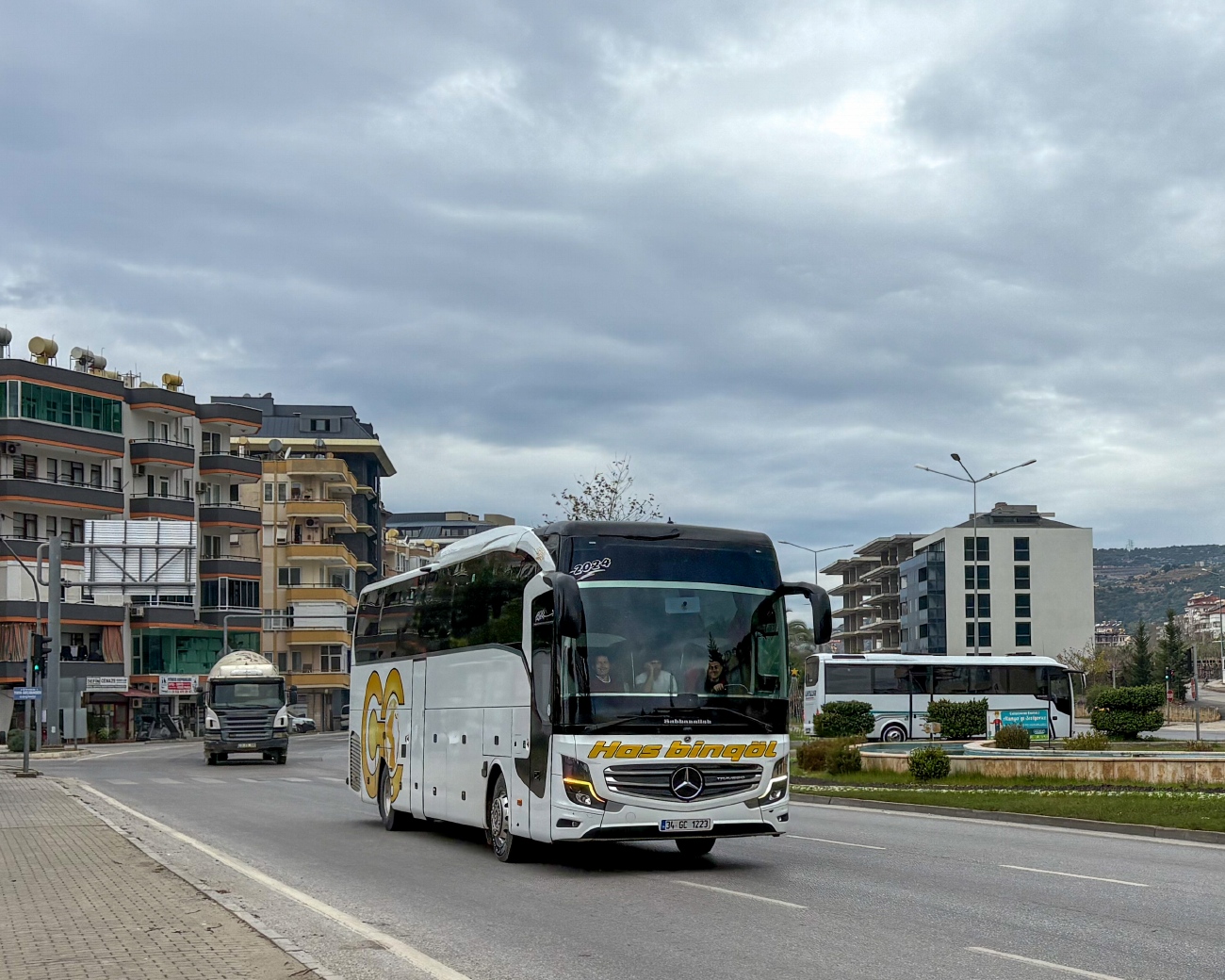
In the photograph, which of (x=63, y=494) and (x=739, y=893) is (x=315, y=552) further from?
(x=739, y=893)

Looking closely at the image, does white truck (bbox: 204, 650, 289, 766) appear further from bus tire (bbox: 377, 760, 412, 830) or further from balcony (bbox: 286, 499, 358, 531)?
balcony (bbox: 286, 499, 358, 531)

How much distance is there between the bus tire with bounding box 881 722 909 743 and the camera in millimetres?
56406

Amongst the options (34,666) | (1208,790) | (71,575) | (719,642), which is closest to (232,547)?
(71,575)

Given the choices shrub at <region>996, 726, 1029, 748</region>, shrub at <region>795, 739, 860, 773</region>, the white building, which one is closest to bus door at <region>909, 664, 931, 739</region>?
shrub at <region>996, 726, 1029, 748</region>

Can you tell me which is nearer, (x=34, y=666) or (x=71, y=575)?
(x=34, y=666)

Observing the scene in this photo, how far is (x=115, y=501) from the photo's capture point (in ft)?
284

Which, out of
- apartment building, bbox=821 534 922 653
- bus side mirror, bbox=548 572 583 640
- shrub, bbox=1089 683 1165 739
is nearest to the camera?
bus side mirror, bbox=548 572 583 640

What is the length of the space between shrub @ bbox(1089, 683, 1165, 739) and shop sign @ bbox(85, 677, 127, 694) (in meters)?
56.1

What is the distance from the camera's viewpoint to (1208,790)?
84.3 feet

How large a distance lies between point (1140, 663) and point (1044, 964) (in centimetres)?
11166

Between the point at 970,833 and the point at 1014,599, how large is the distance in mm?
125378

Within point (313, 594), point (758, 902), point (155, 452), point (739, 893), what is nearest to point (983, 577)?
point (313, 594)

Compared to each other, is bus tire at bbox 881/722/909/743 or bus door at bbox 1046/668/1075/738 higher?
bus door at bbox 1046/668/1075/738

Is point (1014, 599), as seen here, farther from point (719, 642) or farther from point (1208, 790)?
point (719, 642)
